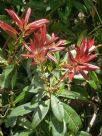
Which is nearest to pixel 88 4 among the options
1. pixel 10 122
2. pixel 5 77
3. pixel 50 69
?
pixel 50 69

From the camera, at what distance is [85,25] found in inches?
102

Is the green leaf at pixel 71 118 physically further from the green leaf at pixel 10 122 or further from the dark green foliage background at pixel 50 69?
the green leaf at pixel 10 122

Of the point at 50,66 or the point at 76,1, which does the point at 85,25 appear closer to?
the point at 76,1

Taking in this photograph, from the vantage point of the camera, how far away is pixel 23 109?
2.03 m

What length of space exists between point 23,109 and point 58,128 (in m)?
0.19

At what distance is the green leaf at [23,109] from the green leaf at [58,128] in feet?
0.47

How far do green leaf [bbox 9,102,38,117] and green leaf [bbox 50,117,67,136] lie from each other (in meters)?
0.14

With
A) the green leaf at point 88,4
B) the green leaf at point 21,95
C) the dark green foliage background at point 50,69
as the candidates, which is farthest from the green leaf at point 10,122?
the green leaf at point 88,4

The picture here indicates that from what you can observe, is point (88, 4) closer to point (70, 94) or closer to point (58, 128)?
point (70, 94)

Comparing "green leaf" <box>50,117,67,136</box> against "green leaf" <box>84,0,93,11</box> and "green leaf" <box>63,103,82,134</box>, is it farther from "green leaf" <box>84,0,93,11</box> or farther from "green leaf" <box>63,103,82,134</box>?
"green leaf" <box>84,0,93,11</box>

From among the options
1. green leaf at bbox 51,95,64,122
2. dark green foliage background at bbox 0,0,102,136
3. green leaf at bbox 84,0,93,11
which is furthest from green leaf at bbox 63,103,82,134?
green leaf at bbox 84,0,93,11

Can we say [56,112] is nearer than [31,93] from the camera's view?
Yes

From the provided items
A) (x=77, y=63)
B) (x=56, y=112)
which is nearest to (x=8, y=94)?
(x=56, y=112)

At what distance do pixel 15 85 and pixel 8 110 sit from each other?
0.14 metres
